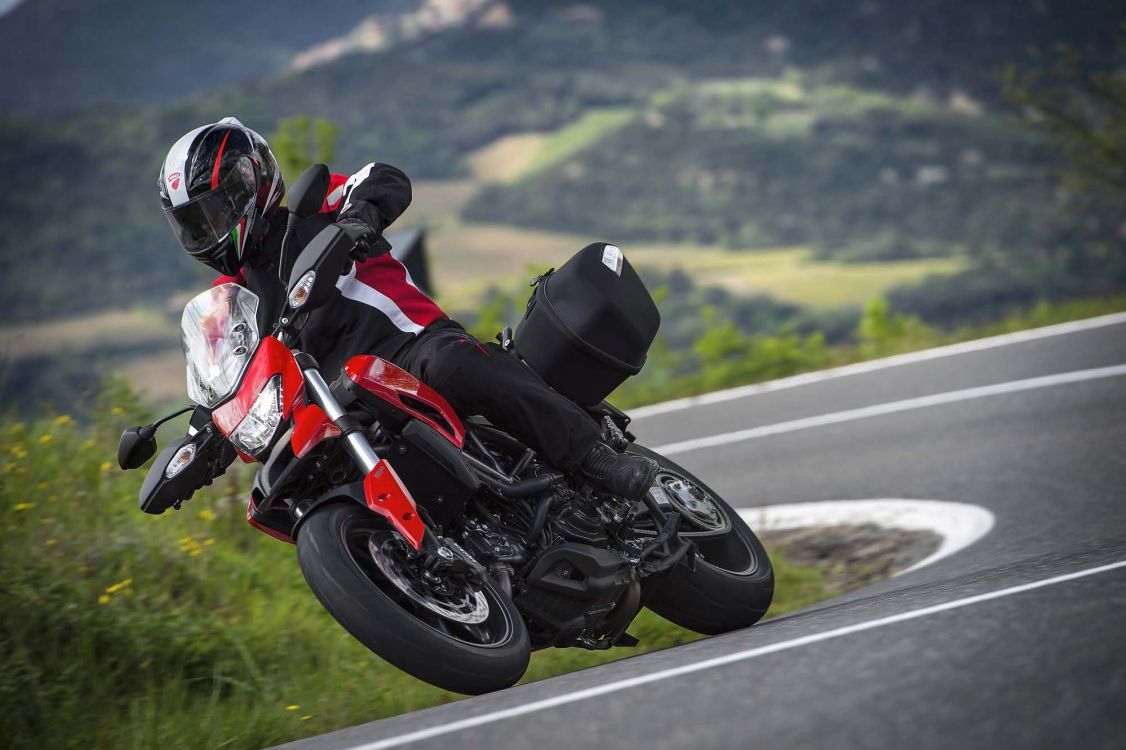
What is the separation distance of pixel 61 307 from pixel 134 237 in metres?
5.21

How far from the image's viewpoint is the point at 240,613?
612 cm

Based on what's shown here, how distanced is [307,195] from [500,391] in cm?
97

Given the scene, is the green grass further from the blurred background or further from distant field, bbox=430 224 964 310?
distant field, bbox=430 224 964 310

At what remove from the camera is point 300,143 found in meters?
11.3

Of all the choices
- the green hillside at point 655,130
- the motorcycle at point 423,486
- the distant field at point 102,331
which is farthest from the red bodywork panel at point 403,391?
the green hillside at point 655,130

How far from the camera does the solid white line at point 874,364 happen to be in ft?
37.2

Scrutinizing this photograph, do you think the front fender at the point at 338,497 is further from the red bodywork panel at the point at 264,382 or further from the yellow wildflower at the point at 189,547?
the yellow wildflower at the point at 189,547

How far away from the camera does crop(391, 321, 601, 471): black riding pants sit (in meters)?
4.52

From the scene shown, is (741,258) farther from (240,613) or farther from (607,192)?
(240,613)

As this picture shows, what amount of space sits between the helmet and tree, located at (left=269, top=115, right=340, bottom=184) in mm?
6759

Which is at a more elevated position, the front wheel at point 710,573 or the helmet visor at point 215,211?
the helmet visor at point 215,211

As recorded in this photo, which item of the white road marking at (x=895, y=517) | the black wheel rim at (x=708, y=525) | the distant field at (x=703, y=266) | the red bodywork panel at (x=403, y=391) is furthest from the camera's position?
the distant field at (x=703, y=266)

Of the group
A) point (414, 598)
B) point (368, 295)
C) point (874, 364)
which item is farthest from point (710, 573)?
point (874, 364)

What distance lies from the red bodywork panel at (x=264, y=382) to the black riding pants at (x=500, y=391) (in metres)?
0.51
